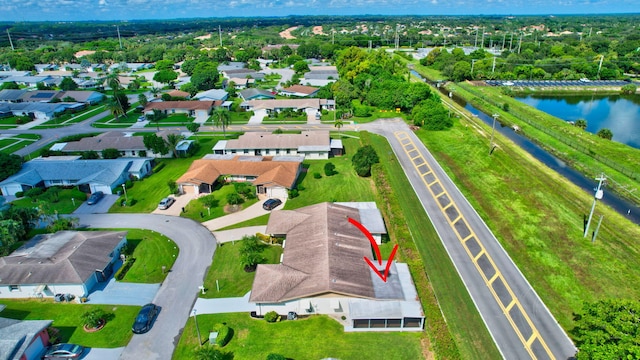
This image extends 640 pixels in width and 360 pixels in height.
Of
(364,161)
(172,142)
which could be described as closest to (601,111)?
(364,161)

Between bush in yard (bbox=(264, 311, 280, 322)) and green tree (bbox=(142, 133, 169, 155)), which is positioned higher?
green tree (bbox=(142, 133, 169, 155))

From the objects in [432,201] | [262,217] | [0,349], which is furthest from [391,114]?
[0,349]

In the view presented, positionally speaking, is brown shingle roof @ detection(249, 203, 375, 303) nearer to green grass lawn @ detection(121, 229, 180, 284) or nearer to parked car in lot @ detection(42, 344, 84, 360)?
green grass lawn @ detection(121, 229, 180, 284)

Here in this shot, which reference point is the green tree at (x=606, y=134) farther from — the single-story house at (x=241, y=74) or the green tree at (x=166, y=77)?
the green tree at (x=166, y=77)

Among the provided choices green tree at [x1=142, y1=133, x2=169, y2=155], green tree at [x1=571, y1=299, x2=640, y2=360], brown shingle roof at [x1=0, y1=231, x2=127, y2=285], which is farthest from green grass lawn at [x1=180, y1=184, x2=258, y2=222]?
green tree at [x1=571, y1=299, x2=640, y2=360]

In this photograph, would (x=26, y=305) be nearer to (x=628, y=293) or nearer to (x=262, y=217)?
(x=262, y=217)

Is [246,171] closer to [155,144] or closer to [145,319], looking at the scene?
[155,144]

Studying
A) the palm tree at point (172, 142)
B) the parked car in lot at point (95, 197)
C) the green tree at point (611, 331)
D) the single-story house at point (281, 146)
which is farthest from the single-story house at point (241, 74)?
the green tree at point (611, 331)
